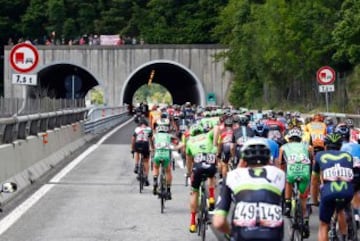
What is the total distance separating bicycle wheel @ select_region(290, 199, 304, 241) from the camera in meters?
11.0

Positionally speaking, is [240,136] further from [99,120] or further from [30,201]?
[99,120]

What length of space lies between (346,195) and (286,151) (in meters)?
2.73

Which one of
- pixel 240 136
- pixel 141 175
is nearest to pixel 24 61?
pixel 141 175

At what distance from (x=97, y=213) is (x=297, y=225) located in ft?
13.9

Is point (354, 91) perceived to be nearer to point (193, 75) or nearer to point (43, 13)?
point (193, 75)

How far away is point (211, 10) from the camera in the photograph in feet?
299

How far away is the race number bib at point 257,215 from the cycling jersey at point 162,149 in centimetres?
927

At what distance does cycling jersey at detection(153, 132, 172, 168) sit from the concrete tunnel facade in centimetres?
4564

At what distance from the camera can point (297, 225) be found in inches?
432

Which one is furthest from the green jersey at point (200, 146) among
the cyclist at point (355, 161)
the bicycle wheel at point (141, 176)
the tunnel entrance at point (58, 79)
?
the tunnel entrance at point (58, 79)

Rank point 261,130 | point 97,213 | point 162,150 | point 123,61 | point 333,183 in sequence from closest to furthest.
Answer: point 333,183 < point 97,213 < point 162,150 < point 261,130 < point 123,61

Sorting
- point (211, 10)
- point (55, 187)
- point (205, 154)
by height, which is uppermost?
point (211, 10)

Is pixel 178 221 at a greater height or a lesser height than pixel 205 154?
lesser

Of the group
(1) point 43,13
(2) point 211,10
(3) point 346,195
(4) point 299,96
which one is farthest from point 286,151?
(1) point 43,13
